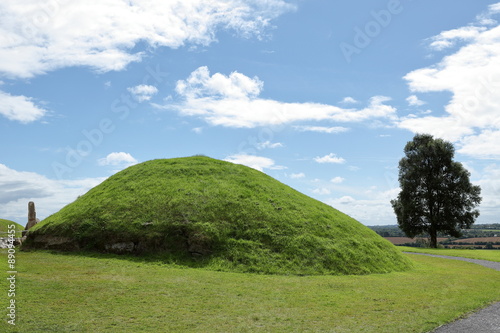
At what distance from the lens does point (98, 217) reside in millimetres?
25688

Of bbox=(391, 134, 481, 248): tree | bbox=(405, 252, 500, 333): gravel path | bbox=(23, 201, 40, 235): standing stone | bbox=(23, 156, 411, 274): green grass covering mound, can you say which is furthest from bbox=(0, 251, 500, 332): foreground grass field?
bbox=(391, 134, 481, 248): tree

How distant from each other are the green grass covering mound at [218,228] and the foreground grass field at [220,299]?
177 cm

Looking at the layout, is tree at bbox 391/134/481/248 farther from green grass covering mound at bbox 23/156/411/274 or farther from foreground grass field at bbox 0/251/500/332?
foreground grass field at bbox 0/251/500/332

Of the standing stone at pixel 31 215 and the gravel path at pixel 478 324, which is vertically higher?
the standing stone at pixel 31 215

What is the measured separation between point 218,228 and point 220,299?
941 centimetres

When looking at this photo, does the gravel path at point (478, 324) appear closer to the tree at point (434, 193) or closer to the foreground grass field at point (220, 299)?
the foreground grass field at point (220, 299)

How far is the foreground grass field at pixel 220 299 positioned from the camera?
1098cm

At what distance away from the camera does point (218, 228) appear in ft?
76.9

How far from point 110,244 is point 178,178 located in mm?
7974

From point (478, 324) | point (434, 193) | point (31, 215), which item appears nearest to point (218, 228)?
point (478, 324)

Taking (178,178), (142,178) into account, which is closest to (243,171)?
(178,178)

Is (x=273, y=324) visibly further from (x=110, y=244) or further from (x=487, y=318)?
(x=110, y=244)

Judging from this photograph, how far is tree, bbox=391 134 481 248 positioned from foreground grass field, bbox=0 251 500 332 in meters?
35.2

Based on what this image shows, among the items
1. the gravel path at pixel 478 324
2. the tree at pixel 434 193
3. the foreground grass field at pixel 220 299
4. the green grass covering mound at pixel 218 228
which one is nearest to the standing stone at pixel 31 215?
the green grass covering mound at pixel 218 228
